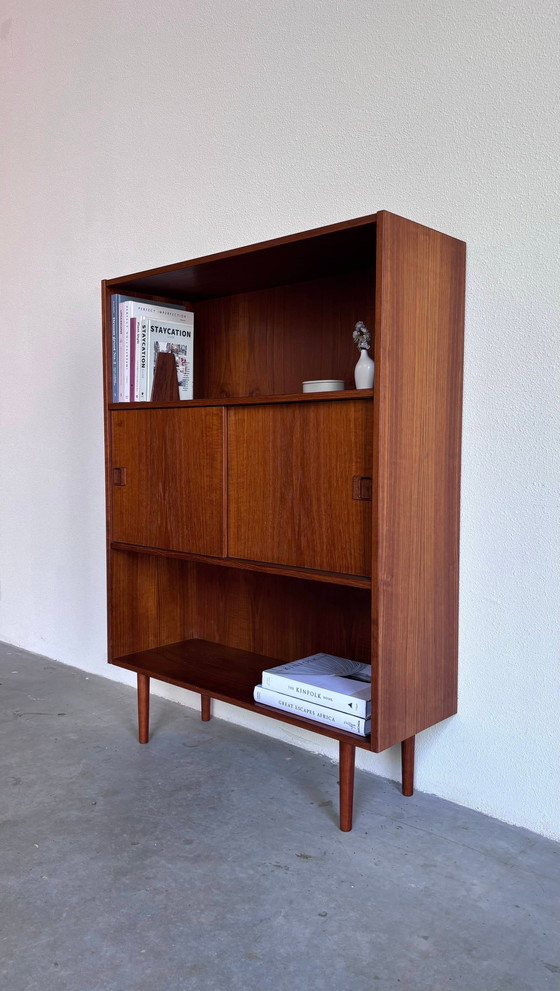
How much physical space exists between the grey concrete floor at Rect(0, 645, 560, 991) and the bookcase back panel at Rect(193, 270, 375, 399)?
1.17 meters

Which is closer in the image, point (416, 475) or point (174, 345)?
point (416, 475)

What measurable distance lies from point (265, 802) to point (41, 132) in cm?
289

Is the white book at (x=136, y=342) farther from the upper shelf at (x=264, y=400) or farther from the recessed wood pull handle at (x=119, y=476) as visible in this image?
the recessed wood pull handle at (x=119, y=476)

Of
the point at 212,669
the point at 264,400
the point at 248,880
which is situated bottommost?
the point at 248,880

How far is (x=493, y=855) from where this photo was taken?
1.82m

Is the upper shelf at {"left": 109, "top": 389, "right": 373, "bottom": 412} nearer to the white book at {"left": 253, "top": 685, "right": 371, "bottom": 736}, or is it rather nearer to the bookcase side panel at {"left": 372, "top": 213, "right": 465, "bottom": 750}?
the bookcase side panel at {"left": 372, "top": 213, "right": 465, "bottom": 750}

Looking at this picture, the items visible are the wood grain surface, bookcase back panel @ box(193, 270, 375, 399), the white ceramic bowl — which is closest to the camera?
the white ceramic bowl

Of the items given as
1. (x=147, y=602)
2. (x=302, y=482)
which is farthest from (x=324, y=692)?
(x=147, y=602)

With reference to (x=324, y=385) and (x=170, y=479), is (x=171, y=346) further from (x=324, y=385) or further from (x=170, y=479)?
(x=324, y=385)

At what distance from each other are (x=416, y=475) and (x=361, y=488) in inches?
6.0

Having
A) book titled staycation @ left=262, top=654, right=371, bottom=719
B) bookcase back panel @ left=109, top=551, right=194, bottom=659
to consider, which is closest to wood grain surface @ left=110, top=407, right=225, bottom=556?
bookcase back panel @ left=109, top=551, right=194, bottom=659

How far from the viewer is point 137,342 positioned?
2.33 meters

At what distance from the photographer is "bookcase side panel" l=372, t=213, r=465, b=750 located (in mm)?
1675

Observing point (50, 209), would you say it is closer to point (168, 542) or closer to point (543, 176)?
point (168, 542)
